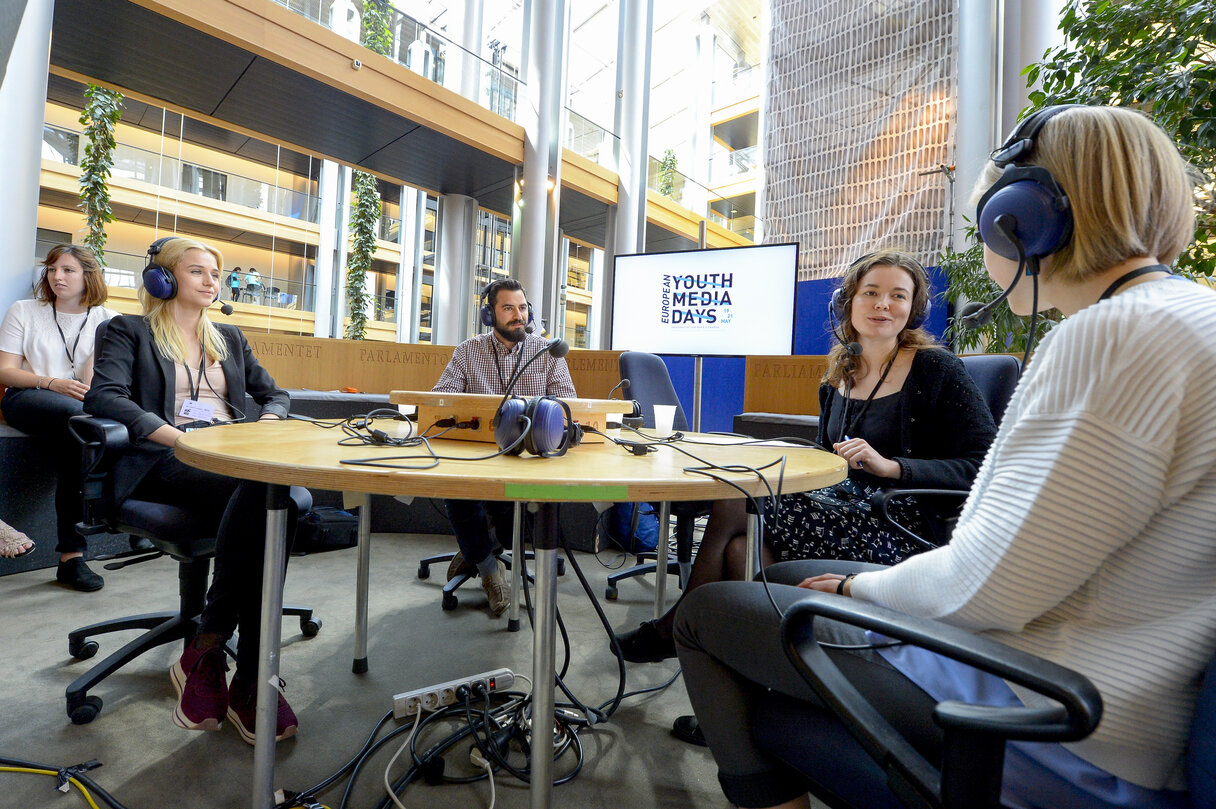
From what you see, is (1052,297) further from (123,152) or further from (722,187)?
(722,187)

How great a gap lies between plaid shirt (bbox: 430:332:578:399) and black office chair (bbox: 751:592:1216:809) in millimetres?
1998

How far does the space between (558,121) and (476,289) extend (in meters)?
1.92

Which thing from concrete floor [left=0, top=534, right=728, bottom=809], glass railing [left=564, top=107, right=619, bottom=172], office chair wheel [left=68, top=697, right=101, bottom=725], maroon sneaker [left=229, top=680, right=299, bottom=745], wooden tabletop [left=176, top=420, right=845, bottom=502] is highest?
glass railing [left=564, top=107, right=619, bottom=172]

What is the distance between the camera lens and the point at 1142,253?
2.03 feet

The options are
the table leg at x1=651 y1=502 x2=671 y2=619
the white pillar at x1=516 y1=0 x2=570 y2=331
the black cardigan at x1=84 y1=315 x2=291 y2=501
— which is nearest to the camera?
the black cardigan at x1=84 y1=315 x2=291 y2=501

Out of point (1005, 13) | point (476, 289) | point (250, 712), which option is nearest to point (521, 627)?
point (250, 712)

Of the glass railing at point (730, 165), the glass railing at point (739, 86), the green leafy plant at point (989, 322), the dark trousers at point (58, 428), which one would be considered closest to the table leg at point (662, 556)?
the green leafy plant at point (989, 322)

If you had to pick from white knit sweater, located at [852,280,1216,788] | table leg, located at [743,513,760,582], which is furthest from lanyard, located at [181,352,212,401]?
white knit sweater, located at [852,280,1216,788]

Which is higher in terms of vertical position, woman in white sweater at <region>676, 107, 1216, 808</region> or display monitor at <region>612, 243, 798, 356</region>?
display monitor at <region>612, 243, 798, 356</region>

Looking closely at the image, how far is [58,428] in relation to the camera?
2.41m

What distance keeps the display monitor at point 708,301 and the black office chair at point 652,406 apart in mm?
426

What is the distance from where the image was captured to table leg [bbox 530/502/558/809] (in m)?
0.95

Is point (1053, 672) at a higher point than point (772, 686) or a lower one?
Answer: higher

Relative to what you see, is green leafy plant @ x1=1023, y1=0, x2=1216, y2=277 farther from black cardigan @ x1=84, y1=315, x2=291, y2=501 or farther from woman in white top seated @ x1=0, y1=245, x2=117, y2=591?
woman in white top seated @ x1=0, y1=245, x2=117, y2=591
